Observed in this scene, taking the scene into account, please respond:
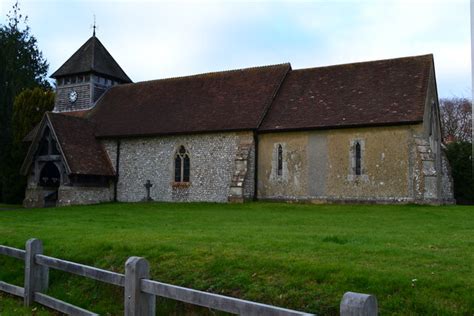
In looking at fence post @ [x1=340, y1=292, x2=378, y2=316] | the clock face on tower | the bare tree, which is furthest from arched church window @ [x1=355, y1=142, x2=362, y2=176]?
the bare tree

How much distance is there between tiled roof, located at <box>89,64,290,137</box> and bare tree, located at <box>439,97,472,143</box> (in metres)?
25.5

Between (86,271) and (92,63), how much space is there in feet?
102

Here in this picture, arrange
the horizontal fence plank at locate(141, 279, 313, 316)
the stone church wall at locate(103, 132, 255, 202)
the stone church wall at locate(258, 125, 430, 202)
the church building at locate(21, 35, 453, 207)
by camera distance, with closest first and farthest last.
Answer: the horizontal fence plank at locate(141, 279, 313, 316), the stone church wall at locate(258, 125, 430, 202), the church building at locate(21, 35, 453, 207), the stone church wall at locate(103, 132, 255, 202)

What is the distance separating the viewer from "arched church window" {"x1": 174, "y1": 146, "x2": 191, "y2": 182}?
2955 cm

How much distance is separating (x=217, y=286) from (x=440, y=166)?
2434 centimetres

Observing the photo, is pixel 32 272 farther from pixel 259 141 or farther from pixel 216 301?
pixel 259 141

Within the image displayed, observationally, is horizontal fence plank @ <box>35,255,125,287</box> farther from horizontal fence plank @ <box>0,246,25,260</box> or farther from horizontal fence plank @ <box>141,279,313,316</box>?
horizontal fence plank @ <box>141,279,313,316</box>

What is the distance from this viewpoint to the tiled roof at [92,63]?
36531mm

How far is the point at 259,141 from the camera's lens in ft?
91.6

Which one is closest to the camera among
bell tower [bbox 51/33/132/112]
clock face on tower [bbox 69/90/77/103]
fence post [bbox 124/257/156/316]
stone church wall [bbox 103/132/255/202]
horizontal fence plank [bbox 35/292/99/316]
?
fence post [bbox 124/257/156/316]

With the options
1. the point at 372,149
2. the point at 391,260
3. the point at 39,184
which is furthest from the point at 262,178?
the point at 391,260

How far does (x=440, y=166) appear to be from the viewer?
29.2m

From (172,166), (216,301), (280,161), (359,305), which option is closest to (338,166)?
(280,161)

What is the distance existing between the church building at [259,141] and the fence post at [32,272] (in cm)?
1827
